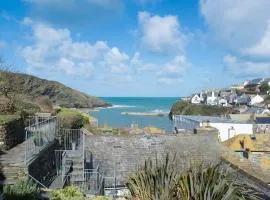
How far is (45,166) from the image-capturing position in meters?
15.6

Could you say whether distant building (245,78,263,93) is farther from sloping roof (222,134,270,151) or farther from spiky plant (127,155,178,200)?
spiky plant (127,155,178,200)

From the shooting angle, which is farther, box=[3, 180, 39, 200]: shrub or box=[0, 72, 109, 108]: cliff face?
box=[0, 72, 109, 108]: cliff face

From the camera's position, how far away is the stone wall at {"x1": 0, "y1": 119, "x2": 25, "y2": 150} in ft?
48.9

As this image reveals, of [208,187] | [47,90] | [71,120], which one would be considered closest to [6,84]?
[71,120]

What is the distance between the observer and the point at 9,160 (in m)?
12.9

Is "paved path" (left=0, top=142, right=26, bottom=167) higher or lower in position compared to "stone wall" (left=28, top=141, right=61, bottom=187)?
higher

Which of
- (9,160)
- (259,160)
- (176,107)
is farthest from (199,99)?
(9,160)

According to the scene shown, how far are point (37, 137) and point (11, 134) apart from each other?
2.98 ft

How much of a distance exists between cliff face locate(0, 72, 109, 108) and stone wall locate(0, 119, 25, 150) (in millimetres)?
9351

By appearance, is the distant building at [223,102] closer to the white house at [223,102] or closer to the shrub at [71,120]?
the white house at [223,102]

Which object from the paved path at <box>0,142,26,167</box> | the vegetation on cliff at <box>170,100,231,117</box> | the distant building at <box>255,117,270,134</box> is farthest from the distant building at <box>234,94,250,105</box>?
the paved path at <box>0,142,26,167</box>

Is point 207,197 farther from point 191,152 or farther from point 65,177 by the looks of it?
point 191,152

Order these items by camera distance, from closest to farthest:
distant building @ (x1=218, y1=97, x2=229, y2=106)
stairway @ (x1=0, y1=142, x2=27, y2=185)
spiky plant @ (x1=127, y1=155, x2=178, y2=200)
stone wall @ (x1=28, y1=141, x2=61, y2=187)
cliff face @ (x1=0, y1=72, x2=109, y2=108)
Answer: spiky plant @ (x1=127, y1=155, x2=178, y2=200) → stairway @ (x1=0, y1=142, x2=27, y2=185) → stone wall @ (x1=28, y1=141, x2=61, y2=187) → cliff face @ (x1=0, y1=72, x2=109, y2=108) → distant building @ (x1=218, y1=97, x2=229, y2=106)

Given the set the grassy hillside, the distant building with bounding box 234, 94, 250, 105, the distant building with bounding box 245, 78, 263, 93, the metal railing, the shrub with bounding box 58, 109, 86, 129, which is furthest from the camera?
the distant building with bounding box 245, 78, 263, 93
